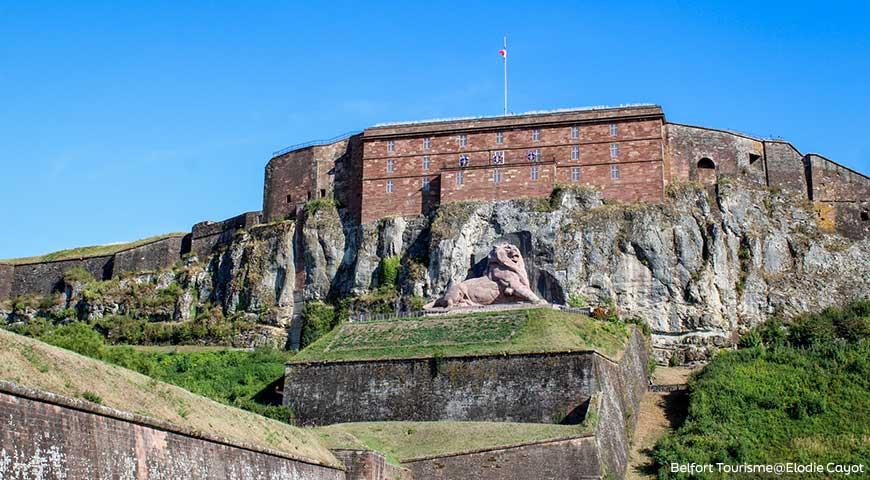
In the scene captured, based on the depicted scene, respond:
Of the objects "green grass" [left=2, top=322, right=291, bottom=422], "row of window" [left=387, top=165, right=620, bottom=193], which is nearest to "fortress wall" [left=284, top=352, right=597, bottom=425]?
"green grass" [left=2, top=322, right=291, bottom=422]

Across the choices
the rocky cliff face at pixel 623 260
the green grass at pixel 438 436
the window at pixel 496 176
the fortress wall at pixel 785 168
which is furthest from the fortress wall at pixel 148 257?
the green grass at pixel 438 436

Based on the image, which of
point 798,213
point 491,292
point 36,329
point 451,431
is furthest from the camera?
point 798,213

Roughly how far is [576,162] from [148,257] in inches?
1070

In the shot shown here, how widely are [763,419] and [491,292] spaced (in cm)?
1259

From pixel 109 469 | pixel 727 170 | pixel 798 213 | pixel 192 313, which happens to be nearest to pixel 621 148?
pixel 727 170

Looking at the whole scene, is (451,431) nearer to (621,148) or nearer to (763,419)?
(763,419)

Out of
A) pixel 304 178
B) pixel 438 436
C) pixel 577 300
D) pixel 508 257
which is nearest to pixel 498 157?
pixel 577 300

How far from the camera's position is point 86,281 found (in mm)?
67562

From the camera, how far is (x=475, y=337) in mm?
39594

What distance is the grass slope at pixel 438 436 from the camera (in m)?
31.0

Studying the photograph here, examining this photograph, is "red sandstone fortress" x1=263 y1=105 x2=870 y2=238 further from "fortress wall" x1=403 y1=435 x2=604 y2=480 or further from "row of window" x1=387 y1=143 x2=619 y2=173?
"fortress wall" x1=403 y1=435 x2=604 y2=480

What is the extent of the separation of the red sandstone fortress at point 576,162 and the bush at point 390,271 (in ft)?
10.9

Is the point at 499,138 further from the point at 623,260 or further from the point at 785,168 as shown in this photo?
the point at 785,168

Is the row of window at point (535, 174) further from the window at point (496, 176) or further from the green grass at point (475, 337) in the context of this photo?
the green grass at point (475, 337)
